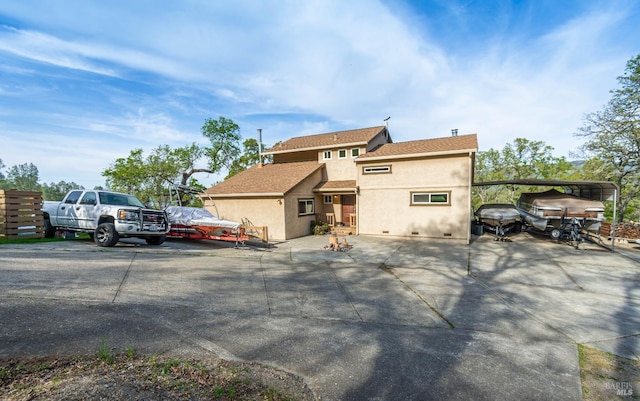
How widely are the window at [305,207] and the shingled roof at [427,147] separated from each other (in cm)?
394

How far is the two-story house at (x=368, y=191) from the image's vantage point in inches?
572

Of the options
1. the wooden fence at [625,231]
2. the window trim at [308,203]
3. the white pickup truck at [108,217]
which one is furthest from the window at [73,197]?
the wooden fence at [625,231]

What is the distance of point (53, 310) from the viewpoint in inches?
176

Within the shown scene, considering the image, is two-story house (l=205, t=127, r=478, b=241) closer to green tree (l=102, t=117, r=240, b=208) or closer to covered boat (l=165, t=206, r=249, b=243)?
covered boat (l=165, t=206, r=249, b=243)

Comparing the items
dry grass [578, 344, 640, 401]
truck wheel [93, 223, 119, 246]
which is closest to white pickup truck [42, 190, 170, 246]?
truck wheel [93, 223, 119, 246]

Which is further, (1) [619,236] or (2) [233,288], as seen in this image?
(1) [619,236]

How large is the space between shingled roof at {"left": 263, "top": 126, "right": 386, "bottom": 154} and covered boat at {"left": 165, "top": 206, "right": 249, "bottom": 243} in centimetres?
922

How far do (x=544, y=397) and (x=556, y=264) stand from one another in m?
8.70

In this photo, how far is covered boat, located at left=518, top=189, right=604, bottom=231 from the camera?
1264 cm

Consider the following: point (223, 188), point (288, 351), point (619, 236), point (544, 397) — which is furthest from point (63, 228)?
point (619, 236)

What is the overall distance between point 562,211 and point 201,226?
1667 centimetres

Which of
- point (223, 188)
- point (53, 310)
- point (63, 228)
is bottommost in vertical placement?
point (53, 310)

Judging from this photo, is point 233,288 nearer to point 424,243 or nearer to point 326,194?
point 424,243

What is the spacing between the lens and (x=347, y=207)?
18.3 metres
